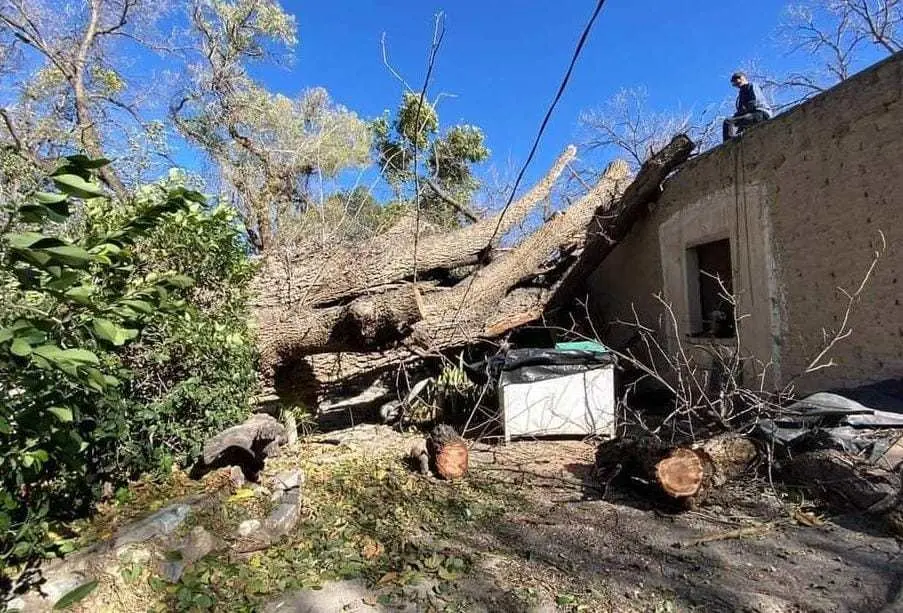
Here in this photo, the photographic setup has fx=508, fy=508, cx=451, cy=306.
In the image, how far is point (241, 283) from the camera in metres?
4.17

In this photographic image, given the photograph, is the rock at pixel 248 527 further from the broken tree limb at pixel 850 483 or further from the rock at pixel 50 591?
the broken tree limb at pixel 850 483

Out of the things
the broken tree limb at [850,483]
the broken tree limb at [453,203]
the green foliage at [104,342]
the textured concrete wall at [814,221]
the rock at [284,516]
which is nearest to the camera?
the green foliage at [104,342]

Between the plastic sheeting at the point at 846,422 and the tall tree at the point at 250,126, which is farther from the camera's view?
the tall tree at the point at 250,126

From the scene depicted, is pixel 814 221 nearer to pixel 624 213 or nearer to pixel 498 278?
pixel 624 213

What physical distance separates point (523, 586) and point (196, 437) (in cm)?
246

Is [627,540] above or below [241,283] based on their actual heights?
below

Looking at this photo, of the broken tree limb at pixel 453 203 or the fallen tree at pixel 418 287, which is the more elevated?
the broken tree limb at pixel 453 203

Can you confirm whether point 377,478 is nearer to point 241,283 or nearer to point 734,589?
point 241,283

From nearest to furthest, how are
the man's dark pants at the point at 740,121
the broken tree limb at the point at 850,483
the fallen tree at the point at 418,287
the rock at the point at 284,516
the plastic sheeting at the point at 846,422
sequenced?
the broken tree limb at the point at 850,483 → the rock at the point at 284,516 → the plastic sheeting at the point at 846,422 → the fallen tree at the point at 418,287 → the man's dark pants at the point at 740,121

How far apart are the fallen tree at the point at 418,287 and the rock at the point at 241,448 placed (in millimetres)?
1205

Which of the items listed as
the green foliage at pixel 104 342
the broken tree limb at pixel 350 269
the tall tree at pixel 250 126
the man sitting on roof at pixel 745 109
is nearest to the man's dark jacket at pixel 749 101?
the man sitting on roof at pixel 745 109

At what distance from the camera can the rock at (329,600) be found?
2238mm

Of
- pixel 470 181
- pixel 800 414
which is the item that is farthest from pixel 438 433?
pixel 470 181

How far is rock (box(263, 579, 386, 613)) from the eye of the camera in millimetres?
2238
